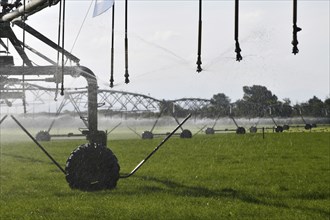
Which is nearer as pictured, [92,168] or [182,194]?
[182,194]

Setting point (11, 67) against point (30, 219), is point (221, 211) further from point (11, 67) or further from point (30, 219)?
point (11, 67)

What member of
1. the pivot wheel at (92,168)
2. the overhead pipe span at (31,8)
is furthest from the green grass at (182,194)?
the overhead pipe span at (31,8)

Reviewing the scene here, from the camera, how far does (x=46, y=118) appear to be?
14388cm

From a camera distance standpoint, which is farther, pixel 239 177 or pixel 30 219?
pixel 239 177

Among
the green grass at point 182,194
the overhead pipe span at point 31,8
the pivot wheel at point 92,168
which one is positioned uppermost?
the overhead pipe span at point 31,8

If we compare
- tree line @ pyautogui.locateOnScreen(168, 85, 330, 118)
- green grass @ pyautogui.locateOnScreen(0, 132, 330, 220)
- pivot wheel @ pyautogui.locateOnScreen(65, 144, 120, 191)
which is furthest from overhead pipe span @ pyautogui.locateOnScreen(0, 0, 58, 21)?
tree line @ pyautogui.locateOnScreen(168, 85, 330, 118)

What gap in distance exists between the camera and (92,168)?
48.4ft

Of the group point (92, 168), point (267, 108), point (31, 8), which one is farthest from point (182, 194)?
point (267, 108)

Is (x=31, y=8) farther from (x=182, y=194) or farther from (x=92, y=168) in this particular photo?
(x=182, y=194)

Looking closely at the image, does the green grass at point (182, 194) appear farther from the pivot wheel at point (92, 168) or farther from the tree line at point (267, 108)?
the tree line at point (267, 108)

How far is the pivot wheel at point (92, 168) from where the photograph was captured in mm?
14602

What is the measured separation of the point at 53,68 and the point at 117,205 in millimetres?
7324

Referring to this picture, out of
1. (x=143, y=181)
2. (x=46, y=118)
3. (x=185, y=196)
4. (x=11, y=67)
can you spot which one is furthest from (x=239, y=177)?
(x=46, y=118)

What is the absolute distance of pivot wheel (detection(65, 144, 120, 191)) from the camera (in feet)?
47.9
